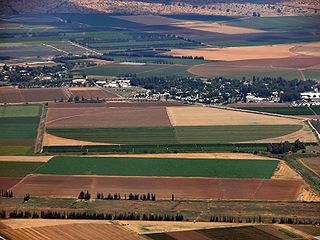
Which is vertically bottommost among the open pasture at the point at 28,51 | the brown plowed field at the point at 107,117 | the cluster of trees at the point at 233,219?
the open pasture at the point at 28,51

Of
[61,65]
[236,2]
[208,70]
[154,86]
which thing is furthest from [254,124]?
[236,2]

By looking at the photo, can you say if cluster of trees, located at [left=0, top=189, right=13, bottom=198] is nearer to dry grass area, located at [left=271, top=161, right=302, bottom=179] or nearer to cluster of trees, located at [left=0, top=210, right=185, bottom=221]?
cluster of trees, located at [left=0, top=210, right=185, bottom=221]

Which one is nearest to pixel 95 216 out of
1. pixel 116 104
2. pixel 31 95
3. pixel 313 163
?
pixel 313 163

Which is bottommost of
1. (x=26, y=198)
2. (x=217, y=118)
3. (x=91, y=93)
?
(x=91, y=93)

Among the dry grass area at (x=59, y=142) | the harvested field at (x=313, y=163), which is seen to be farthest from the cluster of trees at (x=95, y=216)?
the dry grass area at (x=59, y=142)

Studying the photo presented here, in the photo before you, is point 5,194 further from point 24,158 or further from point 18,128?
point 18,128

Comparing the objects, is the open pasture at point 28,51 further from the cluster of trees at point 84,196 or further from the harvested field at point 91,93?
the cluster of trees at point 84,196

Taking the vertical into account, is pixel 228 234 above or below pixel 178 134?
above
